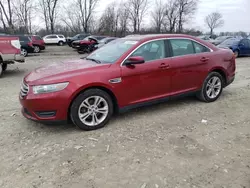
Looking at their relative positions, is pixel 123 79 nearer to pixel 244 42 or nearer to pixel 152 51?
pixel 152 51

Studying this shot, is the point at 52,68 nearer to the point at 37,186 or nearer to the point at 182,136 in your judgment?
the point at 37,186

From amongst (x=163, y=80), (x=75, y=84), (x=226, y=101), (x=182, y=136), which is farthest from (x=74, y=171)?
(x=226, y=101)

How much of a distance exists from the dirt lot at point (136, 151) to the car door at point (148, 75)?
456 millimetres

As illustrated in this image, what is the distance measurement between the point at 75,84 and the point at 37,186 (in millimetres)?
1533

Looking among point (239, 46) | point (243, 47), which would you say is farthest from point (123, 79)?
point (243, 47)

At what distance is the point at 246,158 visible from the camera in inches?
115

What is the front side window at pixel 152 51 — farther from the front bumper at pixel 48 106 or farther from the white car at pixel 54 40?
the white car at pixel 54 40

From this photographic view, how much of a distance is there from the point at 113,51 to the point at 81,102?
1327 mm

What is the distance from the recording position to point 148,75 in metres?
4.04

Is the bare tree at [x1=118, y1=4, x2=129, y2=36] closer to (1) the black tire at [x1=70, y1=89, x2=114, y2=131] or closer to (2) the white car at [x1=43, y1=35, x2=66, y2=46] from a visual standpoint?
(2) the white car at [x1=43, y1=35, x2=66, y2=46]

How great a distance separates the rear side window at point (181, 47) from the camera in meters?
4.47

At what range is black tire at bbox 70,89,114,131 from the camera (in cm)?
349

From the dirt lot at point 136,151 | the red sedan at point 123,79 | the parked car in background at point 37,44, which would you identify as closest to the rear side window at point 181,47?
the red sedan at point 123,79

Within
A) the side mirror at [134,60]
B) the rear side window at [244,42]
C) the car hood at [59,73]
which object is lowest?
the car hood at [59,73]
